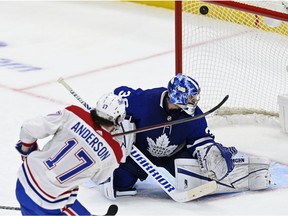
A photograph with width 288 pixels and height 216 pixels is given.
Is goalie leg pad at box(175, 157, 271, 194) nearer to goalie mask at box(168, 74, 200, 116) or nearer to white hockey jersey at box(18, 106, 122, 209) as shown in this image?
goalie mask at box(168, 74, 200, 116)

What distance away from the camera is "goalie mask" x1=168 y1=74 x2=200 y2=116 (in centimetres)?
424

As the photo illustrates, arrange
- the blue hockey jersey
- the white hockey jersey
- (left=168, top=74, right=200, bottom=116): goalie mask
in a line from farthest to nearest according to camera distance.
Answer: the blue hockey jersey < (left=168, top=74, right=200, bottom=116): goalie mask < the white hockey jersey

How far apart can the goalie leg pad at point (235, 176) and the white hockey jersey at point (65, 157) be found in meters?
0.86

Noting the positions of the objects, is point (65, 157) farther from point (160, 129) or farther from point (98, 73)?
point (98, 73)

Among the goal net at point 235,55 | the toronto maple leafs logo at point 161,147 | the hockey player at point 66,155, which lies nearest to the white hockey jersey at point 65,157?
the hockey player at point 66,155

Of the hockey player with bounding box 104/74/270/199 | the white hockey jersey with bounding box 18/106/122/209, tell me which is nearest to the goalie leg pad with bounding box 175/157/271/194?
the hockey player with bounding box 104/74/270/199

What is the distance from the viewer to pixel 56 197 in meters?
3.55

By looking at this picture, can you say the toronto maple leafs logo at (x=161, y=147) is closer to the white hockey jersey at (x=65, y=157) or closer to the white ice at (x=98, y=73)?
the white ice at (x=98, y=73)

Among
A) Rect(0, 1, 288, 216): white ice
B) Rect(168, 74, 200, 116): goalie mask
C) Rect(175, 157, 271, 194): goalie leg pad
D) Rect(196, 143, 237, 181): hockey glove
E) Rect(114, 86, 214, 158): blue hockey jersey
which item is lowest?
Rect(0, 1, 288, 216): white ice

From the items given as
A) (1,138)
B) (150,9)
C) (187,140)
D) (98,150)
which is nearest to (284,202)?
(187,140)

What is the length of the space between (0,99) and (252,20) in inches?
60.4

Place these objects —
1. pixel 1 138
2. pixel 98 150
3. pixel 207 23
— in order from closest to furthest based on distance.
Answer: pixel 98 150 → pixel 1 138 → pixel 207 23

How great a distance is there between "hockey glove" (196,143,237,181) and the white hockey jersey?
857 mm

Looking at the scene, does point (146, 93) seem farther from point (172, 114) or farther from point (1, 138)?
point (1, 138)
